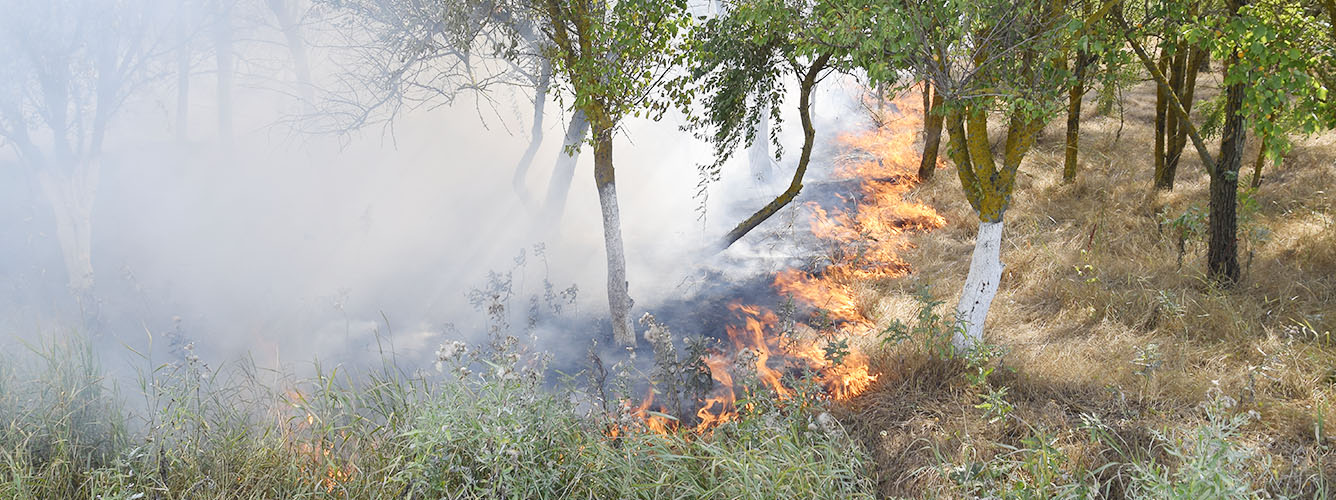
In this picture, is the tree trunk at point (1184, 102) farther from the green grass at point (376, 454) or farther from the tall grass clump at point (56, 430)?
the tall grass clump at point (56, 430)

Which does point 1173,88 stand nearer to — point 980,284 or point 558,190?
point 980,284

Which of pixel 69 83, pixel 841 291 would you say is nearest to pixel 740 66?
pixel 841 291

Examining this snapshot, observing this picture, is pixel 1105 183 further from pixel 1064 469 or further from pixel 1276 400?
pixel 1064 469

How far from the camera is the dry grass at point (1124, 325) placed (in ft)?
14.5

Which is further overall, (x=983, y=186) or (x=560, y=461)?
(x=983, y=186)

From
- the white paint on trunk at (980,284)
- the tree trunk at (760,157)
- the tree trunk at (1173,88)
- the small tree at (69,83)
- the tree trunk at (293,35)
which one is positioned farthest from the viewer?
the tree trunk at (760,157)

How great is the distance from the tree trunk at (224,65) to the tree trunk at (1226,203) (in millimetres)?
12253

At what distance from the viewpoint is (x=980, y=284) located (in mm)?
5684

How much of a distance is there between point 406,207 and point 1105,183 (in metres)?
10.8

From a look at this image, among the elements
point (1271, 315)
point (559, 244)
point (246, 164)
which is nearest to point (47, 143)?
point (246, 164)

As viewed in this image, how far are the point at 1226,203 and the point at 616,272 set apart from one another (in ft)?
18.6

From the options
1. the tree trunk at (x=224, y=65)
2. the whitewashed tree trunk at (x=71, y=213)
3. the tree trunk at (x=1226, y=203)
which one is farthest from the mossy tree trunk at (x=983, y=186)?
the tree trunk at (x=224, y=65)

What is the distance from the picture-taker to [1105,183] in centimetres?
995

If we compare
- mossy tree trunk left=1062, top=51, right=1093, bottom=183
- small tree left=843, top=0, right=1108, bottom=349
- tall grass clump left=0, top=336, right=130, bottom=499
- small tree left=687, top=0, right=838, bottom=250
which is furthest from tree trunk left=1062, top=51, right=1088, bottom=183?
tall grass clump left=0, top=336, right=130, bottom=499
